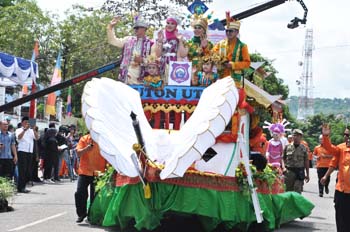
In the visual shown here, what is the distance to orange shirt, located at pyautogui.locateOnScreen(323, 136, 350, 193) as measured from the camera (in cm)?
914

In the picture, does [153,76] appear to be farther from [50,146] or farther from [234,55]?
[50,146]

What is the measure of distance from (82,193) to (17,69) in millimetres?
7970

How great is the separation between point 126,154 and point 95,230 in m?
1.92

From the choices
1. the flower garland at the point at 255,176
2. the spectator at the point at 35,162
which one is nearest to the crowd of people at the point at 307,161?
the flower garland at the point at 255,176

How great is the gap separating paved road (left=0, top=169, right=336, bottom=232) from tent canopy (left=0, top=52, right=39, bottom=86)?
3025 mm

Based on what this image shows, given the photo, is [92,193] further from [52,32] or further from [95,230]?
[52,32]

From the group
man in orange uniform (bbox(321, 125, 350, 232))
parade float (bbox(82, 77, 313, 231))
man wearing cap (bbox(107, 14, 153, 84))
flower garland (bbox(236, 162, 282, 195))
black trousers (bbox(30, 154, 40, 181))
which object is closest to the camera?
parade float (bbox(82, 77, 313, 231))

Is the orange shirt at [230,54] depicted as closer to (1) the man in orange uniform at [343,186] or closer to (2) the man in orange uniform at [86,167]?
(1) the man in orange uniform at [343,186]

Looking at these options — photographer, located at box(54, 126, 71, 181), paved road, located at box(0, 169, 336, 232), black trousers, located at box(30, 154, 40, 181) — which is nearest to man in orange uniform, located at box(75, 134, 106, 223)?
paved road, located at box(0, 169, 336, 232)

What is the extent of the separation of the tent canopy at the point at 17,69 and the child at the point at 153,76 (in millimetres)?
7498

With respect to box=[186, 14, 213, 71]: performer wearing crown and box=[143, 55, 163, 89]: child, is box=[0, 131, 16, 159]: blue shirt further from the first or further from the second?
box=[186, 14, 213, 71]: performer wearing crown

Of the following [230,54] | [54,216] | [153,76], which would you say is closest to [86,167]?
[54,216]

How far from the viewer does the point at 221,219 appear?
943 centimetres

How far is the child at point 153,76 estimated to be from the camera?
10828 mm
